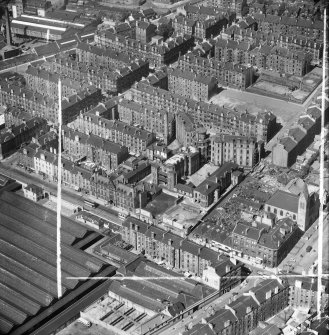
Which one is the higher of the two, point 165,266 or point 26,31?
point 26,31

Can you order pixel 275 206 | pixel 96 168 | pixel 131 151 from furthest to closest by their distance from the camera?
pixel 131 151
pixel 96 168
pixel 275 206

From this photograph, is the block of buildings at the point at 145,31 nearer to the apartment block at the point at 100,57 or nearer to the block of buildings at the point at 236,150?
the apartment block at the point at 100,57

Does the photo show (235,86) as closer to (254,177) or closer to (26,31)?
(254,177)

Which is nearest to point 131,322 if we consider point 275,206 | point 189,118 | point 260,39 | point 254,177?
point 275,206

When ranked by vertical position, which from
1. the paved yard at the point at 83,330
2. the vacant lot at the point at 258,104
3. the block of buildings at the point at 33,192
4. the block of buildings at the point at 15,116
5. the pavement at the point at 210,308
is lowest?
the paved yard at the point at 83,330

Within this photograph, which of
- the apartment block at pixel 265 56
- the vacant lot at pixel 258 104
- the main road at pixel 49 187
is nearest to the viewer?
the main road at pixel 49 187

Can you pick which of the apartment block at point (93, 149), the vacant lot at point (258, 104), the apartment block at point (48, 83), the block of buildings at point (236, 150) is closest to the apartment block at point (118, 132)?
the apartment block at point (93, 149)

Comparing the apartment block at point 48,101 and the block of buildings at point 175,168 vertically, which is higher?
the apartment block at point 48,101
